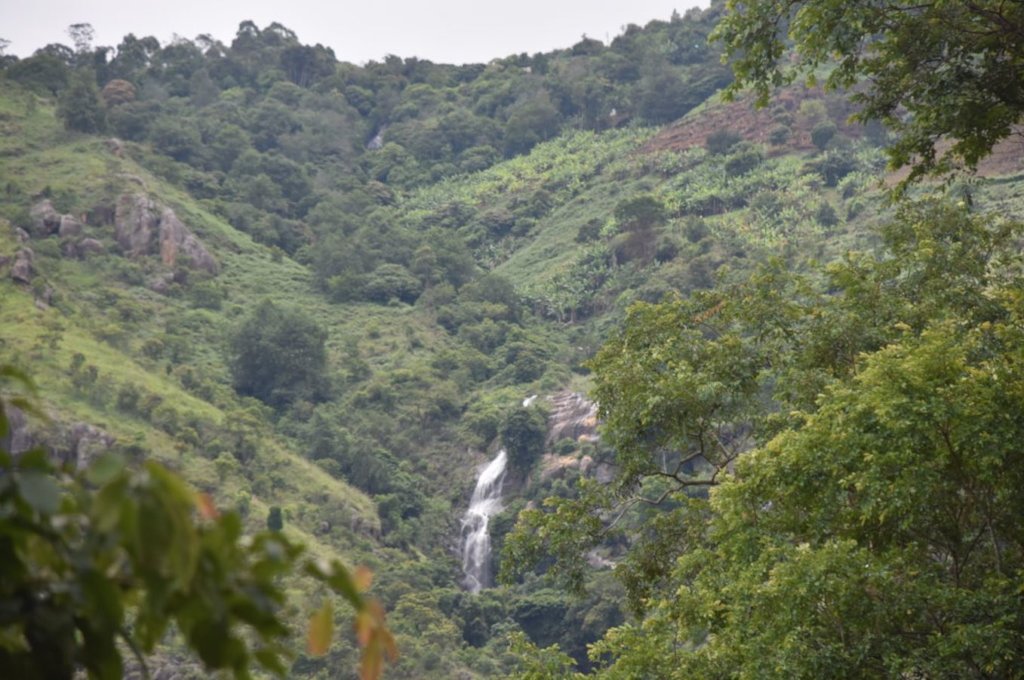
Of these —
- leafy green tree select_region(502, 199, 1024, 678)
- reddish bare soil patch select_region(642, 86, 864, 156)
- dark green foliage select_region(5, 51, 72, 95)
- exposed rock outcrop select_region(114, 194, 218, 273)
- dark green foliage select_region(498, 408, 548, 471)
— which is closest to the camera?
leafy green tree select_region(502, 199, 1024, 678)

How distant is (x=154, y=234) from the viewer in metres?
55.3

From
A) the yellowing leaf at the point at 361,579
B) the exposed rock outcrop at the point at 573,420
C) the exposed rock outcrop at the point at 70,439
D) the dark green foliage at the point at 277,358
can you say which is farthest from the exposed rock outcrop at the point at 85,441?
the yellowing leaf at the point at 361,579

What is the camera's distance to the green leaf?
1.71 meters

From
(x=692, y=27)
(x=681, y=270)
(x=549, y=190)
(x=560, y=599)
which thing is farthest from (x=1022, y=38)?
(x=692, y=27)

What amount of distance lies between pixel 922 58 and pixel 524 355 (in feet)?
145

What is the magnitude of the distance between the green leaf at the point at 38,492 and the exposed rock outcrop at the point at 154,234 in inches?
2171

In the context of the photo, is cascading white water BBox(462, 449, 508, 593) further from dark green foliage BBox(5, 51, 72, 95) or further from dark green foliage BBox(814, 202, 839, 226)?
dark green foliage BBox(5, 51, 72, 95)

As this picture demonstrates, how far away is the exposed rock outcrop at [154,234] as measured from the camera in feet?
178

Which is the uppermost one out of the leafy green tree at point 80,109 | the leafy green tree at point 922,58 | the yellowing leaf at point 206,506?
the leafy green tree at point 80,109

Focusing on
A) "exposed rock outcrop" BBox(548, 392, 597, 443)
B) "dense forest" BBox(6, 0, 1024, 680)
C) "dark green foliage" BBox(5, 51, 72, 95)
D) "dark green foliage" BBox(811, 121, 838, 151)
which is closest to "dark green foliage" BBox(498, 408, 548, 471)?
"dense forest" BBox(6, 0, 1024, 680)

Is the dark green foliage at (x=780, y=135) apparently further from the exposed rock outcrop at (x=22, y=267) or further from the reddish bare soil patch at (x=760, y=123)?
the exposed rock outcrop at (x=22, y=267)

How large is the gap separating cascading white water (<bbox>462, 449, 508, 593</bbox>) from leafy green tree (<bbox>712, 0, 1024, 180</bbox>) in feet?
108

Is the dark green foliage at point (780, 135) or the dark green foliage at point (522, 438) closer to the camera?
the dark green foliage at point (522, 438)

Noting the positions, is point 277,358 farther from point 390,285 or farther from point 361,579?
point 361,579
